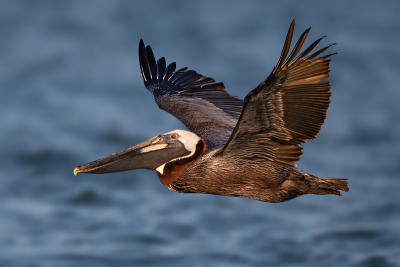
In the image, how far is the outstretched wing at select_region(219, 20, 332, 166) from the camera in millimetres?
6980

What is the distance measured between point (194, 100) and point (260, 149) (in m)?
3.00

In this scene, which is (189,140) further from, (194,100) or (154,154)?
(194,100)

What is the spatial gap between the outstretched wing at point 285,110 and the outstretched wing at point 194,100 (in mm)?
1091

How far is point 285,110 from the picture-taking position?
7312 millimetres

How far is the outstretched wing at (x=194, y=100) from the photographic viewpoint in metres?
9.56

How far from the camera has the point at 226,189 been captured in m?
8.05

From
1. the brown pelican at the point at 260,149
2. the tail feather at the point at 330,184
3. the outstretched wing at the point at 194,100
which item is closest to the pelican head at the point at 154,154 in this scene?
the brown pelican at the point at 260,149

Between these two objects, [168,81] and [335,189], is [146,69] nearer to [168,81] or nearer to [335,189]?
[168,81]

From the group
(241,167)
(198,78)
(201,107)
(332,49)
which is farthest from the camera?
(332,49)

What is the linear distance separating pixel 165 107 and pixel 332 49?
11.2 m

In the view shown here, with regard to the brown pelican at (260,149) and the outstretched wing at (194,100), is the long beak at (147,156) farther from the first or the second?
the outstretched wing at (194,100)

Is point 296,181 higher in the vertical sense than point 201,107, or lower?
lower

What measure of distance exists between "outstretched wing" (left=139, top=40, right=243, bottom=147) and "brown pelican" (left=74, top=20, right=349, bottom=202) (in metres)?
0.38

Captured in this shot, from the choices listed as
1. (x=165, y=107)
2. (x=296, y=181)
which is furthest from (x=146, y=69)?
(x=296, y=181)
